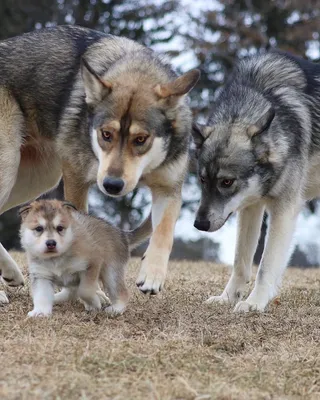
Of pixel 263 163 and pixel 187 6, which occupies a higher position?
pixel 263 163

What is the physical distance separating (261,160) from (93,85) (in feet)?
5.40

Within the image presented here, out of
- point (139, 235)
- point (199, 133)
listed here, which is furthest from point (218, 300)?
point (199, 133)

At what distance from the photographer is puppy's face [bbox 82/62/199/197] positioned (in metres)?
5.82

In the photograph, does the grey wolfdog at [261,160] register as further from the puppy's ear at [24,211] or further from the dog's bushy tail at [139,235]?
the puppy's ear at [24,211]

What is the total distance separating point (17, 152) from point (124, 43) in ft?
4.88

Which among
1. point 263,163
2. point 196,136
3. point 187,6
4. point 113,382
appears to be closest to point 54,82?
point 196,136

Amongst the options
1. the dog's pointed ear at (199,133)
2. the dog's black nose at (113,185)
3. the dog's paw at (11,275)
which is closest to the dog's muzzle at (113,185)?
the dog's black nose at (113,185)

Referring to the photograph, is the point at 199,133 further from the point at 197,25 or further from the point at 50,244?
the point at 197,25

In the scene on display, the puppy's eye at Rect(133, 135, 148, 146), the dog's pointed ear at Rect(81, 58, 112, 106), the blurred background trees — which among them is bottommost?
the blurred background trees

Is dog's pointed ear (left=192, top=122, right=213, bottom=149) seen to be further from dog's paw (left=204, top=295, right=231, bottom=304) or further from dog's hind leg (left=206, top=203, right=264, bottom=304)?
dog's paw (left=204, top=295, right=231, bottom=304)

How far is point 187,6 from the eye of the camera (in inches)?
955

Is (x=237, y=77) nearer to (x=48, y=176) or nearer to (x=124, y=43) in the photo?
(x=124, y=43)

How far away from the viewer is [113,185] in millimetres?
5742

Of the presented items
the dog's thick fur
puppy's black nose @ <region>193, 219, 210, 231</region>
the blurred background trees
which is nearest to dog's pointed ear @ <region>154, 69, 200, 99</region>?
puppy's black nose @ <region>193, 219, 210, 231</region>
